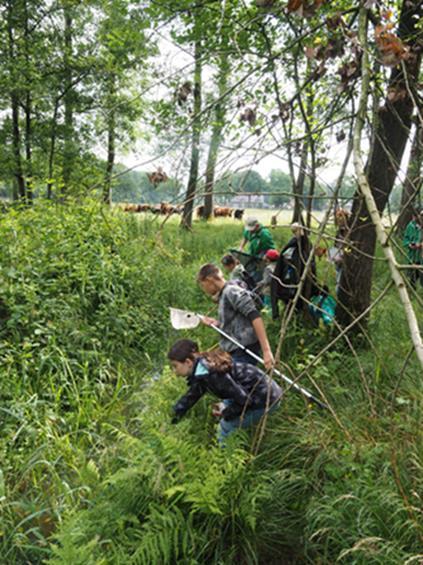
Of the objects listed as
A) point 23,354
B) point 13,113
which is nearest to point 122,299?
point 23,354

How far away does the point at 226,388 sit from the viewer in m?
2.42

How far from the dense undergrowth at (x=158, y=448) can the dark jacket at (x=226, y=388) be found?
21 centimetres

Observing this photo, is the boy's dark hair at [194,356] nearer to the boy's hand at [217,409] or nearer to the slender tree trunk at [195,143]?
the boy's hand at [217,409]

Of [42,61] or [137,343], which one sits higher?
[42,61]

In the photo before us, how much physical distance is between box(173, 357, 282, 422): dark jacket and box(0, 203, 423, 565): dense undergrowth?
8.4 inches

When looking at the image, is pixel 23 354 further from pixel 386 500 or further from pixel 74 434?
pixel 386 500

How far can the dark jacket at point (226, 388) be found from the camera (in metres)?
2.42

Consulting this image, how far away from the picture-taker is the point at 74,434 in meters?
3.13

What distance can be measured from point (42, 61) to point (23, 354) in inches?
437

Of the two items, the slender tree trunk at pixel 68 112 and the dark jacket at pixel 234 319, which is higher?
the slender tree trunk at pixel 68 112

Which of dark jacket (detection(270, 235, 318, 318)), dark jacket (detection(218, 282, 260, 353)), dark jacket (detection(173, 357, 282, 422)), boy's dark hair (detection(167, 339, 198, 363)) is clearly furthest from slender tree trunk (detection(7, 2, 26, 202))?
dark jacket (detection(173, 357, 282, 422))

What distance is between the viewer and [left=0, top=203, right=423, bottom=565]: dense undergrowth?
1.96 meters

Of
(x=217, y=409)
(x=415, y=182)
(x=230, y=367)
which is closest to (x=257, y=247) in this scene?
(x=217, y=409)

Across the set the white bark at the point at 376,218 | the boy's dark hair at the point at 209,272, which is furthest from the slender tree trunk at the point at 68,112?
the white bark at the point at 376,218
